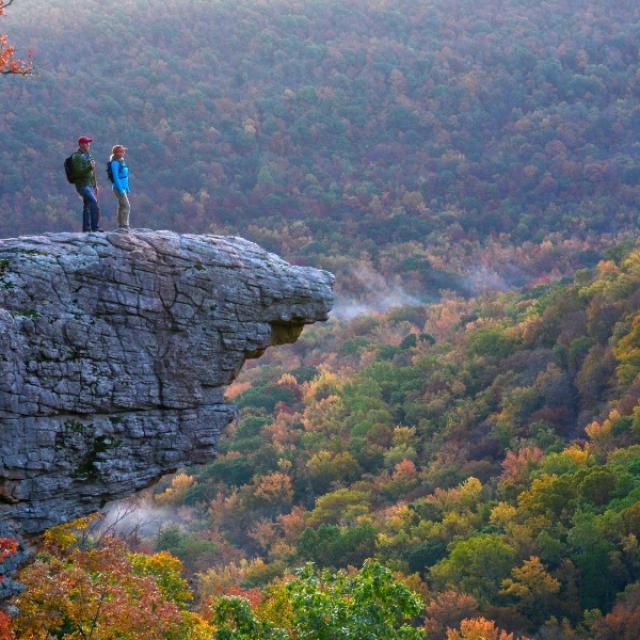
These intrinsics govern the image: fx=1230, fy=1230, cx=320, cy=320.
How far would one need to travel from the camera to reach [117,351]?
17203 millimetres

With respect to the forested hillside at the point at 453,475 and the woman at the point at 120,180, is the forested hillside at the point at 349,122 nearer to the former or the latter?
the forested hillside at the point at 453,475

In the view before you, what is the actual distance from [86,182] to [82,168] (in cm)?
23

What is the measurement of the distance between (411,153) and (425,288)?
23.1m

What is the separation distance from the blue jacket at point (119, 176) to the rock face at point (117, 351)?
1691mm

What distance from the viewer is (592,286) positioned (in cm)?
5712

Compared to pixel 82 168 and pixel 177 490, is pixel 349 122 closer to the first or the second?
pixel 177 490

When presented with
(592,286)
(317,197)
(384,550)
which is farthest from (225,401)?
(317,197)

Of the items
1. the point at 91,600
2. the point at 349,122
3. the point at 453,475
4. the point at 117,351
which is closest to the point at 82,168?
the point at 117,351

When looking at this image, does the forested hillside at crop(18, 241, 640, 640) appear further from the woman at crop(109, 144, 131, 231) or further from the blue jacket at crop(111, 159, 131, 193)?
the blue jacket at crop(111, 159, 131, 193)

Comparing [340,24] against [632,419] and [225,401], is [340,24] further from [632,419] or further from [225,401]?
[225,401]

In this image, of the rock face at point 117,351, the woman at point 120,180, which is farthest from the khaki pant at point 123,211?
the rock face at point 117,351

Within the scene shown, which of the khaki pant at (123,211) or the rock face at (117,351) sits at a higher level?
the khaki pant at (123,211)

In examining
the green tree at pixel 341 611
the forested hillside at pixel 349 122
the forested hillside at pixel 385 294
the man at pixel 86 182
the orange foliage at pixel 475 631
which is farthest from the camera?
the forested hillside at pixel 349 122

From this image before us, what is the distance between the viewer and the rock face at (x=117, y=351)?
54.1 ft
